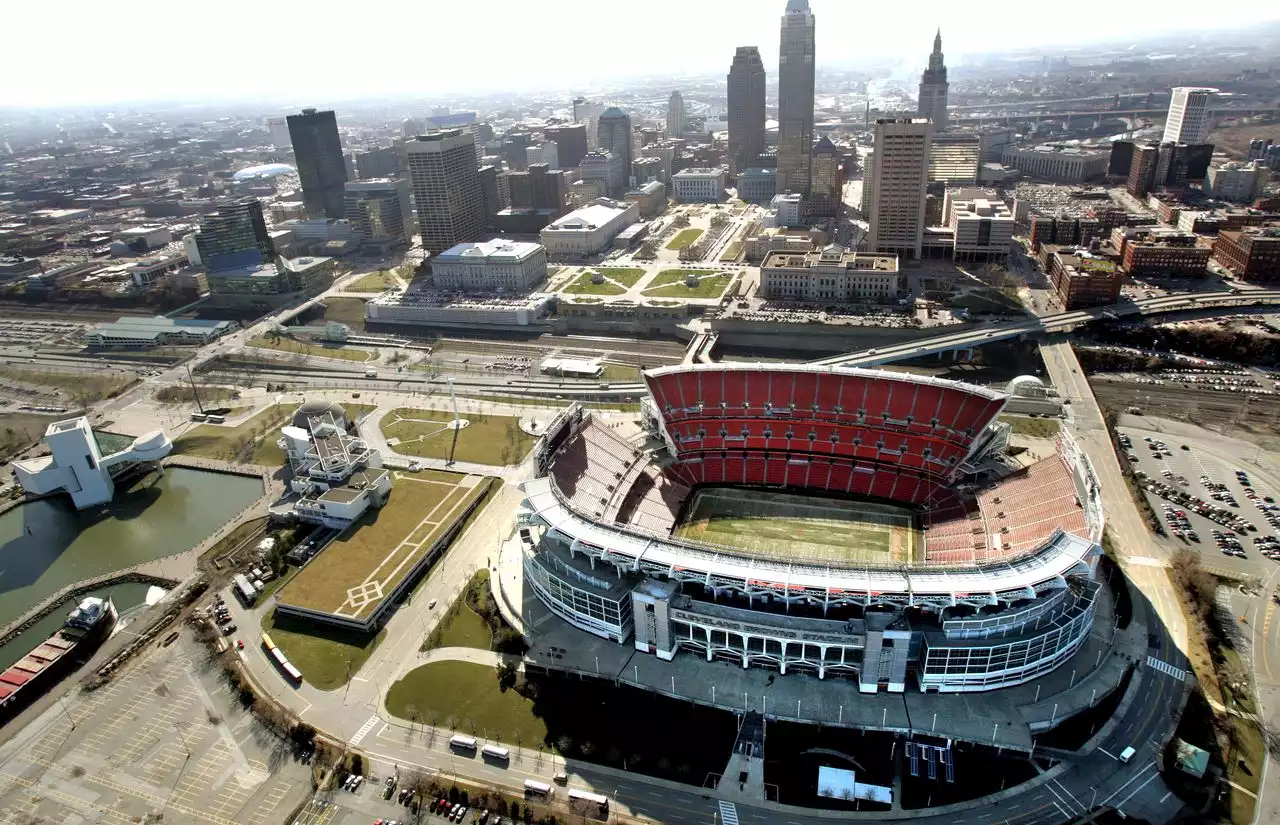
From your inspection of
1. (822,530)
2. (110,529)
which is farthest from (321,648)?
(822,530)

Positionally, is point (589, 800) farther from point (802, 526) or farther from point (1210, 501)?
point (1210, 501)

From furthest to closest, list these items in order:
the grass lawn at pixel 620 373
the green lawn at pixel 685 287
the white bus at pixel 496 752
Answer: the green lawn at pixel 685 287 < the grass lawn at pixel 620 373 < the white bus at pixel 496 752

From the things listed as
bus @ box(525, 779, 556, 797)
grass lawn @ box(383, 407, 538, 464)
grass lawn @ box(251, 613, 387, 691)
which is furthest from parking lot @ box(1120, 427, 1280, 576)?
grass lawn @ box(251, 613, 387, 691)

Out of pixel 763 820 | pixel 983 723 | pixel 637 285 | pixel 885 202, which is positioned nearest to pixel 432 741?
pixel 763 820

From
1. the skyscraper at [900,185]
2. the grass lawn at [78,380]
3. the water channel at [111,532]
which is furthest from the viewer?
the skyscraper at [900,185]

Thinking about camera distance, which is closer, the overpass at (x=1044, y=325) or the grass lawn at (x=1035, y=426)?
the grass lawn at (x=1035, y=426)

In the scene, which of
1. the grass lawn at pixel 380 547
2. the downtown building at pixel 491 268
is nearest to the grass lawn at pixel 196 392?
the grass lawn at pixel 380 547

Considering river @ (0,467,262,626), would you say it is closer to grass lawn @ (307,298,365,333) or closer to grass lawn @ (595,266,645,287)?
grass lawn @ (307,298,365,333)

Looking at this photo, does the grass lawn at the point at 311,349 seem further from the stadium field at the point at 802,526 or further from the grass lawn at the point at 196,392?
the stadium field at the point at 802,526
